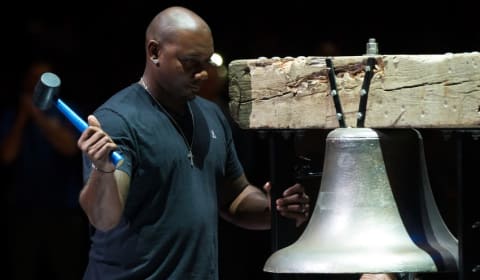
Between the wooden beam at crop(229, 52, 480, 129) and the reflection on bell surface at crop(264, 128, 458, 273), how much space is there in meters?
0.09

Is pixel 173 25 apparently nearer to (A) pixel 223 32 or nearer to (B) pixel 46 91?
(B) pixel 46 91

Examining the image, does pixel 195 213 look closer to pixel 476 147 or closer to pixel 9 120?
pixel 476 147

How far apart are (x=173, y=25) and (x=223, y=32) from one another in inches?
88.2

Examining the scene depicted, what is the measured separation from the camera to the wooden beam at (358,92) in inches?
117

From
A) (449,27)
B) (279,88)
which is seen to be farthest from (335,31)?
(279,88)

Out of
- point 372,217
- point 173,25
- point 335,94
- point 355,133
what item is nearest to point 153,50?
point 173,25

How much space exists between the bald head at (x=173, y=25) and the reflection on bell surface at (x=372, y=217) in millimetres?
847

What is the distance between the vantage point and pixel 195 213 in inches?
146

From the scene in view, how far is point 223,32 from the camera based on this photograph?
599cm

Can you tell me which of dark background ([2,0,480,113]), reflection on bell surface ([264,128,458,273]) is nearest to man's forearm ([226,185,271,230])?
reflection on bell surface ([264,128,458,273])

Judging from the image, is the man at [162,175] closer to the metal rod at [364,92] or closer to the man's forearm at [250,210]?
the man's forearm at [250,210]

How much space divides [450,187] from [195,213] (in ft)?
5.21

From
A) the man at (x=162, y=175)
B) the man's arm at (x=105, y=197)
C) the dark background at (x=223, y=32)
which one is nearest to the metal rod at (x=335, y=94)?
the man at (x=162, y=175)

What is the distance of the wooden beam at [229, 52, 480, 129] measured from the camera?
2.97 m
